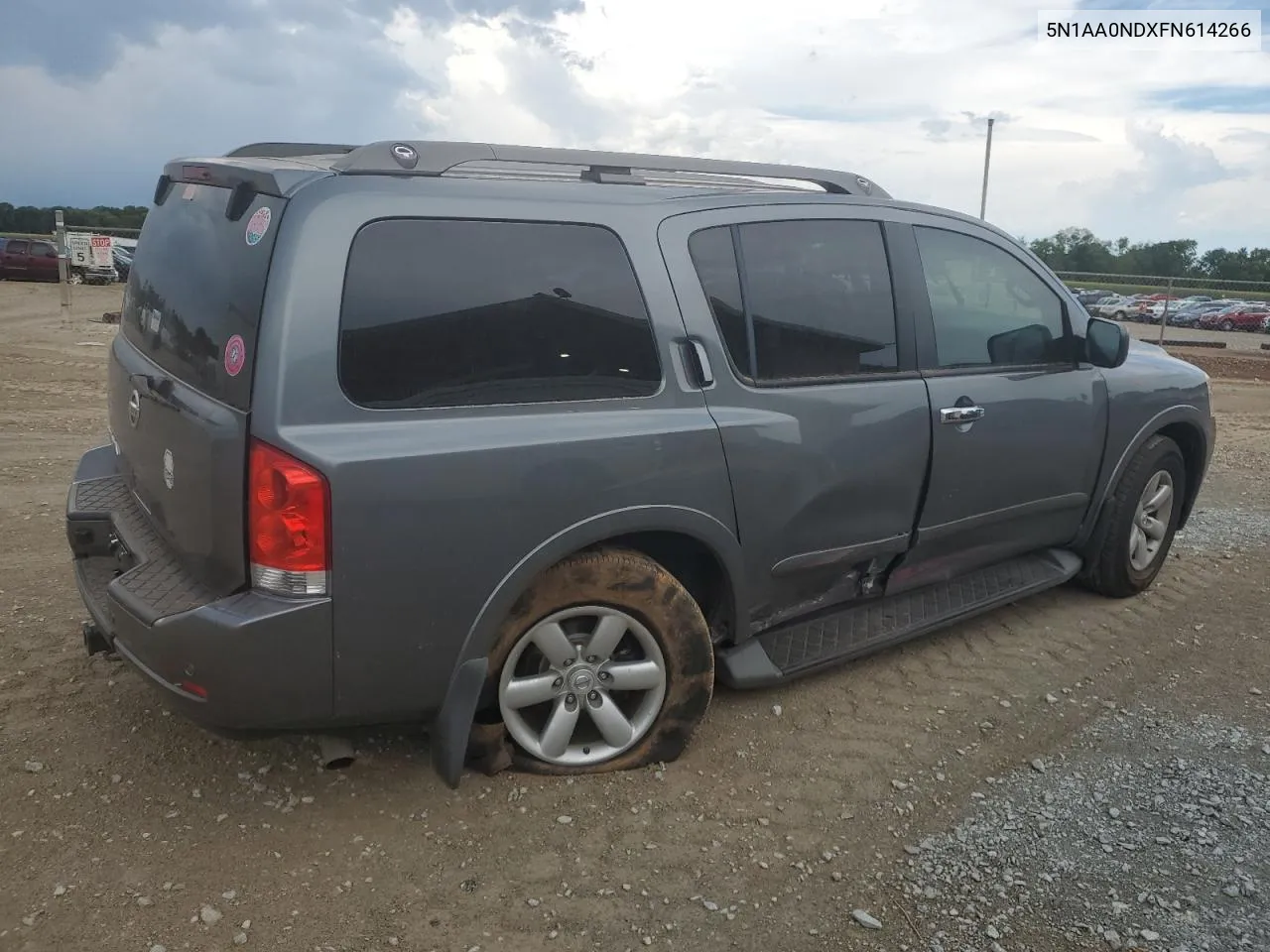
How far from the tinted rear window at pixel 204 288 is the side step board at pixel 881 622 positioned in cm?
181

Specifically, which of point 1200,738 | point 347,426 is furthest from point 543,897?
point 1200,738

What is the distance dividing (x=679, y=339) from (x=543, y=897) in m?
1.63

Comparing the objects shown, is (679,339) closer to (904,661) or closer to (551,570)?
(551,570)

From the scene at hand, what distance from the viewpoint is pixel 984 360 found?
4.04 metres

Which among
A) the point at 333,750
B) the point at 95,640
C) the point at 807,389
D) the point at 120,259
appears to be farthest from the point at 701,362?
the point at 120,259

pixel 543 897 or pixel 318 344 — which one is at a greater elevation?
pixel 318 344

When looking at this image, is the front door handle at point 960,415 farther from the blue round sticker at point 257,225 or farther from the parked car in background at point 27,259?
the parked car in background at point 27,259

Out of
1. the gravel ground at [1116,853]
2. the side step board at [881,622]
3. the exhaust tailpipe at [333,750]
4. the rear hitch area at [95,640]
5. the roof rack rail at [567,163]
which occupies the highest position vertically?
the roof rack rail at [567,163]

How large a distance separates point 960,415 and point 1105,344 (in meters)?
1.03

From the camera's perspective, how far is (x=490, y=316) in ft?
9.11

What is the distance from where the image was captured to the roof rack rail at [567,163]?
9.12ft

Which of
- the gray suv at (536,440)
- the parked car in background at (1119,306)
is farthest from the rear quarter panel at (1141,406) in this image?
the parked car in background at (1119,306)

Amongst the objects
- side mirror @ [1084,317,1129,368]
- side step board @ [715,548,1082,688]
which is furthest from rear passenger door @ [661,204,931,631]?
side mirror @ [1084,317,1129,368]

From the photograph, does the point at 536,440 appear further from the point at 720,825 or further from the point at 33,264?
the point at 33,264
